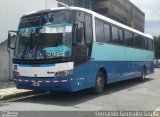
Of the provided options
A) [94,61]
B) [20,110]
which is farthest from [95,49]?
A: [20,110]

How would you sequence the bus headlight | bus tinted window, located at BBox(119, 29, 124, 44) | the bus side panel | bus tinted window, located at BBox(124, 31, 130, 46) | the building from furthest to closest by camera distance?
the building < bus tinted window, located at BBox(124, 31, 130, 46) < bus tinted window, located at BBox(119, 29, 124, 44) < the bus side panel < the bus headlight

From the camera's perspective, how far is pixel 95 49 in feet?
43.0

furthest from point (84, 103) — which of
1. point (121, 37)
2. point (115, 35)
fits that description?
point (121, 37)

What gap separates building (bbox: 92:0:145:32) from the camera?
209ft

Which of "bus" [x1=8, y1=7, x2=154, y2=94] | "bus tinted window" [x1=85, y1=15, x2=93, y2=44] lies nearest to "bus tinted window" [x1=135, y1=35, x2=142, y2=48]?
"bus" [x1=8, y1=7, x2=154, y2=94]

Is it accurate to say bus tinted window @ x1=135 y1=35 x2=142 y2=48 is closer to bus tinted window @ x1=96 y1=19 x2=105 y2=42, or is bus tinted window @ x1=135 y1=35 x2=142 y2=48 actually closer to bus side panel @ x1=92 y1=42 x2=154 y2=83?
bus side panel @ x1=92 y1=42 x2=154 y2=83

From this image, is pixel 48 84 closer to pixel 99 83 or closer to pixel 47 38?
pixel 47 38

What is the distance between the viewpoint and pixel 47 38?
11.4 meters

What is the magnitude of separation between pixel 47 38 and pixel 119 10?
6008cm

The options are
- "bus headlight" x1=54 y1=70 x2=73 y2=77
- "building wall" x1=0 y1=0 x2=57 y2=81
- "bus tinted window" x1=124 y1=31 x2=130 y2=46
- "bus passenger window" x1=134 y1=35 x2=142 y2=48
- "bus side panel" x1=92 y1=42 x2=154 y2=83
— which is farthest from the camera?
"bus passenger window" x1=134 y1=35 x2=142 y2=48

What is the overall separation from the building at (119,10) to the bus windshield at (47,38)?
5228cm

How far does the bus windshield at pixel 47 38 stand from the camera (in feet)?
36.5

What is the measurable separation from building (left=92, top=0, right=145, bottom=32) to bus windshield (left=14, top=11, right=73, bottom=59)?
52.3 meters

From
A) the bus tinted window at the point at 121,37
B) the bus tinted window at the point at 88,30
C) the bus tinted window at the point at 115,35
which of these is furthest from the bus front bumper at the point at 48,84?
the bus tinted window at the point at 121,37
